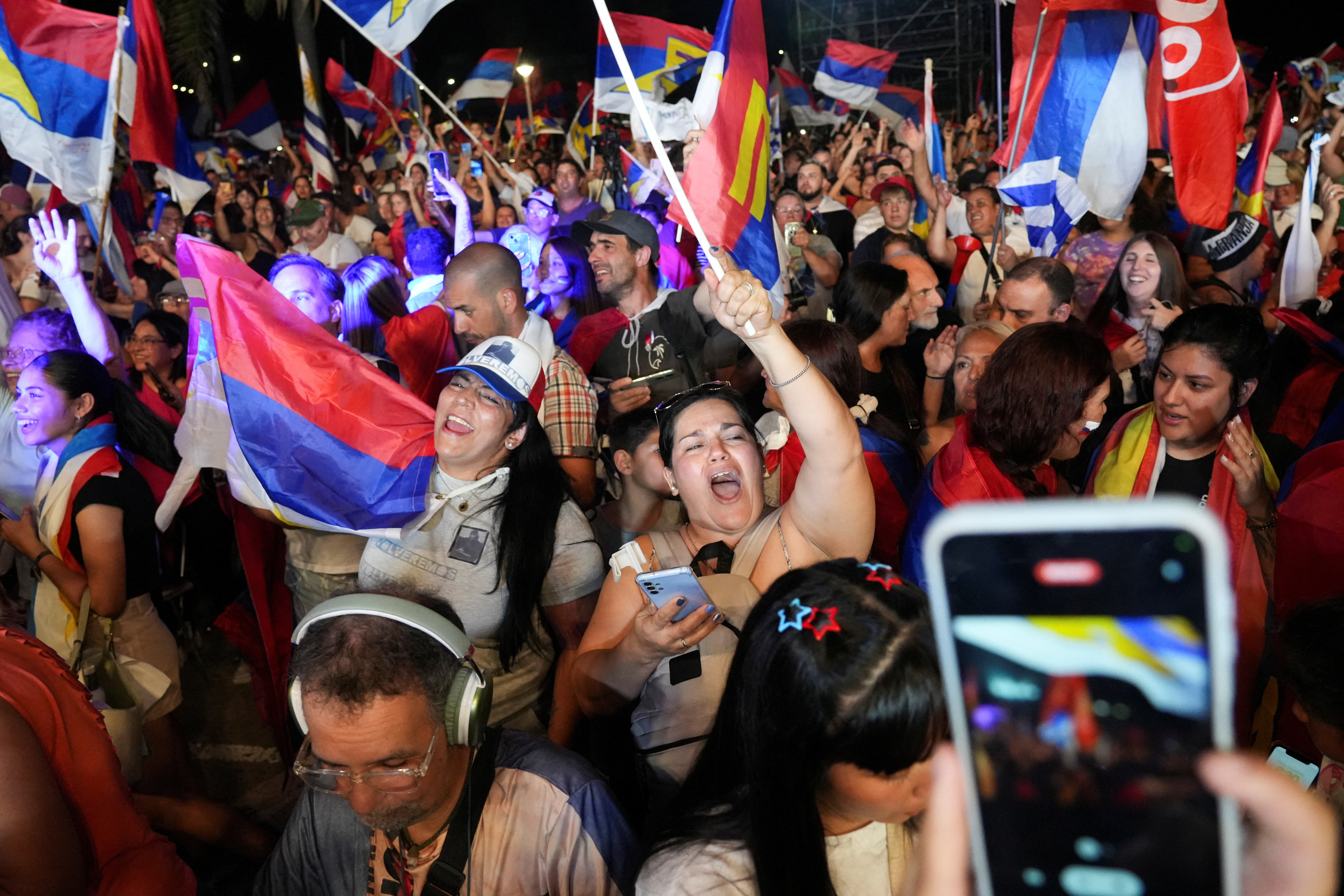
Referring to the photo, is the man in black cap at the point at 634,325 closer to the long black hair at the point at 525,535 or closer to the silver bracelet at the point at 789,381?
the long black hair at the point at 525,535

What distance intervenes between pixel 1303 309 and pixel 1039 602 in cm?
434

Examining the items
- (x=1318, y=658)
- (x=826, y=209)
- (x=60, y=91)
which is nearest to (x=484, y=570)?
(x=1318, y=658)

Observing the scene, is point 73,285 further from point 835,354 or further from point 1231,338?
point 1231,338

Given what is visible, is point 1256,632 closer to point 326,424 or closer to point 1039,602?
point 1039,602

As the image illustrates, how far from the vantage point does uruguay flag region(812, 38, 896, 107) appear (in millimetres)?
9836

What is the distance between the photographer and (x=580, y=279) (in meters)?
5.19

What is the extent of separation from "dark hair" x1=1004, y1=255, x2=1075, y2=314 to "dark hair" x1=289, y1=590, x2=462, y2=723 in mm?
3050

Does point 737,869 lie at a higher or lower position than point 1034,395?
lower

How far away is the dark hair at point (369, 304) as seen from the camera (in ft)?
15.5

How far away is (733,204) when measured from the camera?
280cm

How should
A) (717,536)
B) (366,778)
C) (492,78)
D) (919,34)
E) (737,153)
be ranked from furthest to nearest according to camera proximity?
(919,34) → (492,78) → (737,153) → (717,536) → (366,778)

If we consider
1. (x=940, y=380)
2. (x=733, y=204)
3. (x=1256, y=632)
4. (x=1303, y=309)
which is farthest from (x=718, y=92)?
(x=1303, y=309)

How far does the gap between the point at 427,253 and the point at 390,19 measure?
123 cm

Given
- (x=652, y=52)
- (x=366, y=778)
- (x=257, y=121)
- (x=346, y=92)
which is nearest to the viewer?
(x=366, y=778)
